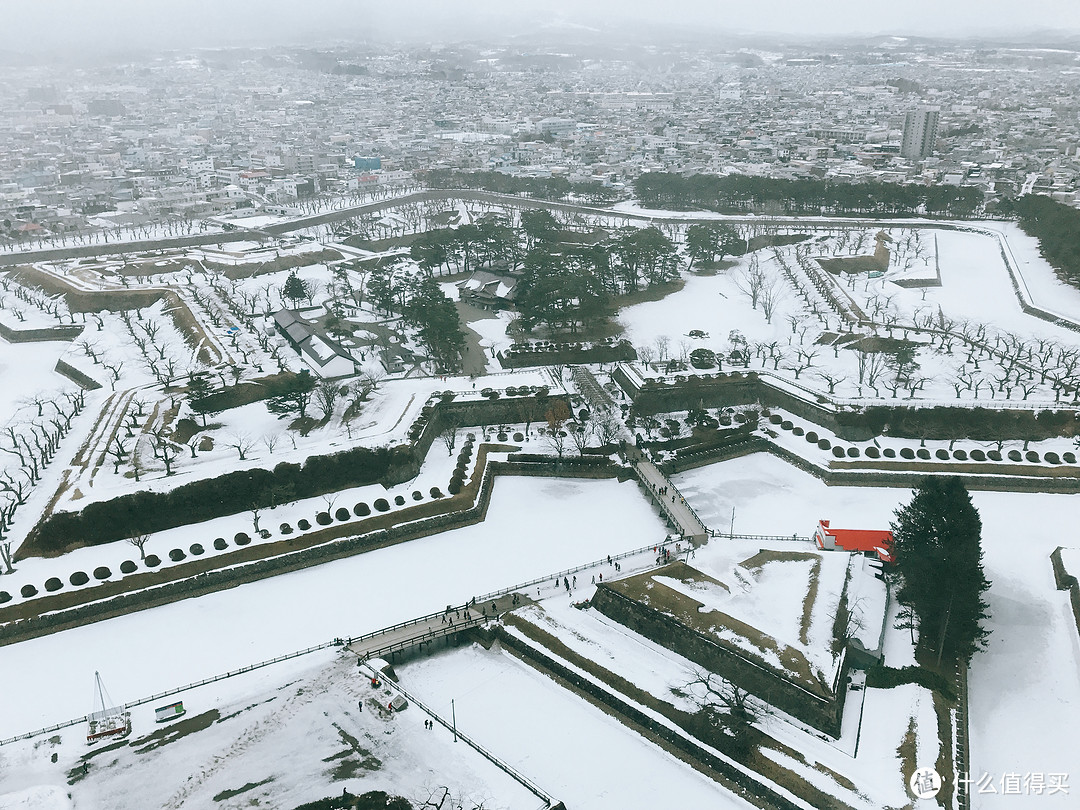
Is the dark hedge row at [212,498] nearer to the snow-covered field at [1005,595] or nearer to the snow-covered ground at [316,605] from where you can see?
the snow-covered ground at [316,605]

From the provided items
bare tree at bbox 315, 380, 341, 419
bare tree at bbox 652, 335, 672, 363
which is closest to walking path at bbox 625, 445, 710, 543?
bare tree at bbox 652, 335, 672, 363

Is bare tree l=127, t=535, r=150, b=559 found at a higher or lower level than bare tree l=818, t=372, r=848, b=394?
lower

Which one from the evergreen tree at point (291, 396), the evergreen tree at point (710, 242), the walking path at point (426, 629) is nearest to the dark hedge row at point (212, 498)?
the evergreen tree at point (291, 396)

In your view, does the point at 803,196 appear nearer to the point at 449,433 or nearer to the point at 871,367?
the point at 871,367

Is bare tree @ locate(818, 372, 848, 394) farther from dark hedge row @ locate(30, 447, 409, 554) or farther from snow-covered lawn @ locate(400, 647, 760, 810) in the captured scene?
snow-covered lawn @ locate(400, 647, 760, 810)

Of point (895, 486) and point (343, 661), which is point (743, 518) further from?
point (343, 661)
